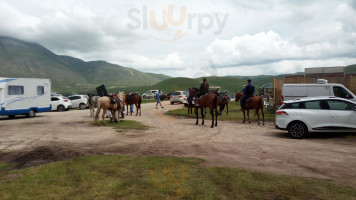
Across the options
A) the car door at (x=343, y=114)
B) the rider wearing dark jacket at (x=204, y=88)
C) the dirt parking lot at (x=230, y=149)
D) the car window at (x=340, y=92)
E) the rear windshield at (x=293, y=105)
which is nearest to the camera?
the dirt parking lot at (x=230, y=149)

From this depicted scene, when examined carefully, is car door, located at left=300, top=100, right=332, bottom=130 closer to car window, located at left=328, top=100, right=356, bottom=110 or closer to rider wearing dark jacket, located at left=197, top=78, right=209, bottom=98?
car window, located at left=328, top=100, right=356, bottom=110

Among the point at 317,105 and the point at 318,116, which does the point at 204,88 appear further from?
the point at 318,116

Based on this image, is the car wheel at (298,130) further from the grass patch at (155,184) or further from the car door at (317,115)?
the grass patch at (155,184)

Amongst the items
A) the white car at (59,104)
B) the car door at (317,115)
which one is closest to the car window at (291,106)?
the car door at (317,115)

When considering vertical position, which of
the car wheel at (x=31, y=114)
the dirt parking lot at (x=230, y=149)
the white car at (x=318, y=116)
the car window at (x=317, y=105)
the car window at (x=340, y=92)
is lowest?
the dirt parking lot at (x=230, y=149)

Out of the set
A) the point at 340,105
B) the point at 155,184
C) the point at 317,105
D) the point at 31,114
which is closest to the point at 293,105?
the point at 317,105

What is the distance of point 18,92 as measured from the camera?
19766 millimetres

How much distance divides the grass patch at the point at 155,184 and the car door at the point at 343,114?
6.34 metres

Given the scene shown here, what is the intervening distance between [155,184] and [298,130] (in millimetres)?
8201

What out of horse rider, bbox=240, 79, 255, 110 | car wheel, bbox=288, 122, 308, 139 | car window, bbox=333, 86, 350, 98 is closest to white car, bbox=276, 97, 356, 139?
car wheel, bbox=288, 122, 308, 139

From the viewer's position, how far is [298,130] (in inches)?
419

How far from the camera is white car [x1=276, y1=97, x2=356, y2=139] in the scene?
10172 mm

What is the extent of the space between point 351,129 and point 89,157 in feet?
34.4

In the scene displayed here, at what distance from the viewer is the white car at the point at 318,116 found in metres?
10.2
